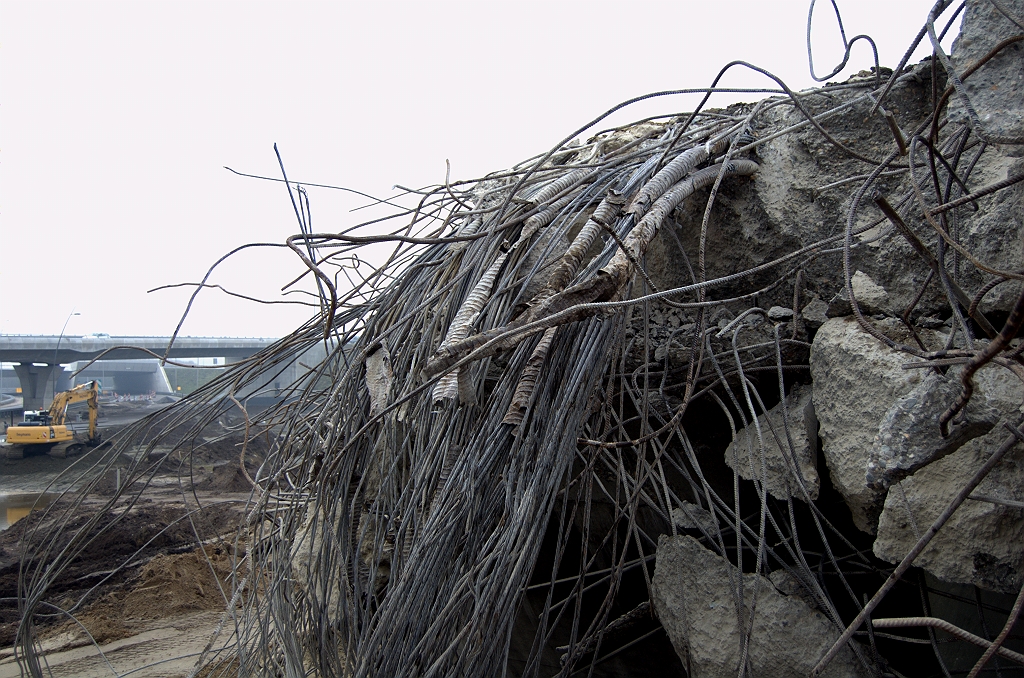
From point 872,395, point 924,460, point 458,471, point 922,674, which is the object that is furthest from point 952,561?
point 458,471

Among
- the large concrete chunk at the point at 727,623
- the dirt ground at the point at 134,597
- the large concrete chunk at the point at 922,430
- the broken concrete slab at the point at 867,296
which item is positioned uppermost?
the broken concrete slab at the point at 867,296

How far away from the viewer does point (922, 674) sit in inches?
70.5

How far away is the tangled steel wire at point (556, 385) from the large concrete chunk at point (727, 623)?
3.1 inches

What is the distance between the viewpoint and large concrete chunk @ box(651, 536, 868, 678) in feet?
5.16

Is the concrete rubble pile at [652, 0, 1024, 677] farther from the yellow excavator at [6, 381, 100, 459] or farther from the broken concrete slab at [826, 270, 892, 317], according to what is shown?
the yellow excavator at [6, 381, 100, 459]

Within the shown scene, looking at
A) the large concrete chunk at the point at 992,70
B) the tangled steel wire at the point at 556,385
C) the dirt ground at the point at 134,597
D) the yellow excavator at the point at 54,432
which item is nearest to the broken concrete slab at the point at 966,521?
the tangled steel wire at the point at 556,385

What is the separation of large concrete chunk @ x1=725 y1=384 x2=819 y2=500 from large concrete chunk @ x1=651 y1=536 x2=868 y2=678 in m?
0.26

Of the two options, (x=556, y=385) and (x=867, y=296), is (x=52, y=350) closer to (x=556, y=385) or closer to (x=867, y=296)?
(x=556, y=385)

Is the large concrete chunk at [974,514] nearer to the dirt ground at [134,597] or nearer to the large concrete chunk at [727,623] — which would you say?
the large concrete chunk at [727,623]

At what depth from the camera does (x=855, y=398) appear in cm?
149

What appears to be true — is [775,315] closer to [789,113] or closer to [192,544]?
[789,113]

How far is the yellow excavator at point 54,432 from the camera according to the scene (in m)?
12.8

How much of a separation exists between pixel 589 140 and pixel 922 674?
215 centimetres

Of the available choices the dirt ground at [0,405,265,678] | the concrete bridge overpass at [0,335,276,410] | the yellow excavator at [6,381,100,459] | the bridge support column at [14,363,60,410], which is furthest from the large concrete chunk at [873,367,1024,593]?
the bridge support column at [14,363,60,410]
